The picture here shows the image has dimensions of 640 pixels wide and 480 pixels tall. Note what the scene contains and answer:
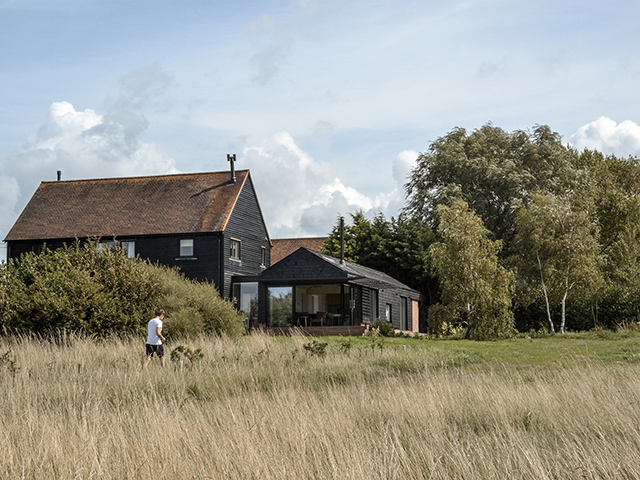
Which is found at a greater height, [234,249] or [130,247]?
[130,247]

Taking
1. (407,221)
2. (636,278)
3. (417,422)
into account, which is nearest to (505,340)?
(636,278)

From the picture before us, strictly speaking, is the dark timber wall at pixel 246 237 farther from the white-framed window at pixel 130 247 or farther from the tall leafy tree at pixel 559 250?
the tall leafy tree at pixel 559 250

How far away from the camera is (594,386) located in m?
9.47

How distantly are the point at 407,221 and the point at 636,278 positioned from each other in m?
13.0

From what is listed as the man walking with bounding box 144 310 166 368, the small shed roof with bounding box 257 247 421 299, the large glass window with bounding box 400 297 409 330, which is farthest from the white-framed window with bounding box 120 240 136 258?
the man walking with bounding box 144 310 166 368

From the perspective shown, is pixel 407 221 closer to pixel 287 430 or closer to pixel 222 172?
pixel 222 172

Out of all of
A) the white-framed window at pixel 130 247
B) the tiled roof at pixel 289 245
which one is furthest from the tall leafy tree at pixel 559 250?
the tiled roof at pixel 289 245

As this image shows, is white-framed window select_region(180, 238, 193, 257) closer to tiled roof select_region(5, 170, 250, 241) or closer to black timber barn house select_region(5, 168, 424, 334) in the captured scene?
black timber barn house select_region(5, 168, 424, 334)

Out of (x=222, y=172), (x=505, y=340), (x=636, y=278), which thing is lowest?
(x=505, y=340)

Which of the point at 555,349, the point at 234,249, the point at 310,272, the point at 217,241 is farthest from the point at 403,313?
the point at 555,349

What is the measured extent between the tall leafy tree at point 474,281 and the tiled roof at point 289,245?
20.7 m

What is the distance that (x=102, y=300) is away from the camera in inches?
902

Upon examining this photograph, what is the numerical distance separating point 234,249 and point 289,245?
14.6 meters

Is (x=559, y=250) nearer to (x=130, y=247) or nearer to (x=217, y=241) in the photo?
(x=217, y=241)
